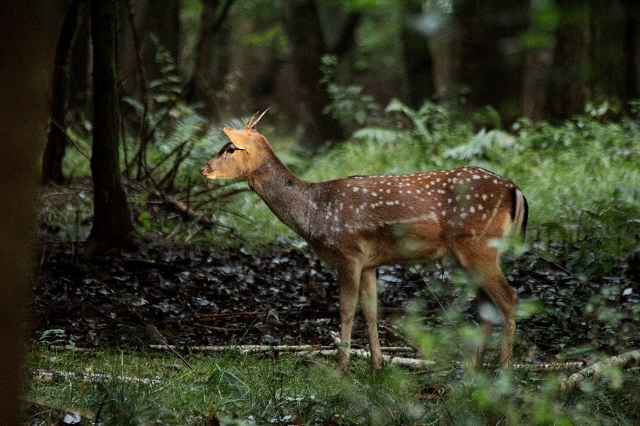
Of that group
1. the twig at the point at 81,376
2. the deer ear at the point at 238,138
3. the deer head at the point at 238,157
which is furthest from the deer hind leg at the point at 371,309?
the twig at the point at 81,376

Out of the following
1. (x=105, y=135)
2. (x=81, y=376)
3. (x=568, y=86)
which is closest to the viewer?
(x=81, y=376)

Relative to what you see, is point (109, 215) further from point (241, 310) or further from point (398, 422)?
point (398, 422)

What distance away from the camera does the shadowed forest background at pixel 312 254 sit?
4.32 meters

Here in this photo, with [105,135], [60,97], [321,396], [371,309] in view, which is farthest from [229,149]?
[60,97]

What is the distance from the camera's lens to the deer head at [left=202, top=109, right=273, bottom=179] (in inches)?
264

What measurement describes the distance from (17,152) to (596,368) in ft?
12.2

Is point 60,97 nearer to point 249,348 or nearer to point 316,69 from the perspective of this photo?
point 249,348

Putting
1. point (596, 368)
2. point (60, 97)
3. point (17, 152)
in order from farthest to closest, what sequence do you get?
point (60, 97)
point (596, 368)
point (17, 152)

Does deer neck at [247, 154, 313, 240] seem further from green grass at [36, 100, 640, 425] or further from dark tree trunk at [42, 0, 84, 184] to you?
dark tree trunk at [42, 0, 84, 184]

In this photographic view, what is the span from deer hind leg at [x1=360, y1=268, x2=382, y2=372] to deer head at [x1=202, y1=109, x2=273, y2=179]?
1.18 meters

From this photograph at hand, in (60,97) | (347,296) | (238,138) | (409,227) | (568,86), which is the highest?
(238,138)

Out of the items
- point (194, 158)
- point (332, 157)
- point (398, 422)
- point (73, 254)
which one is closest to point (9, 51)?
point (398, 422)

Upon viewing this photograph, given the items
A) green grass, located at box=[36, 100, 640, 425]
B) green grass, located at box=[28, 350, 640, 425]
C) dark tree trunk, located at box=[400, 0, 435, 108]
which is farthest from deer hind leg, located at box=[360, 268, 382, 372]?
dark tree trunk, located at box=[400, 0, 435, 108]

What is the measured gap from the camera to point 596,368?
5.20 metres
